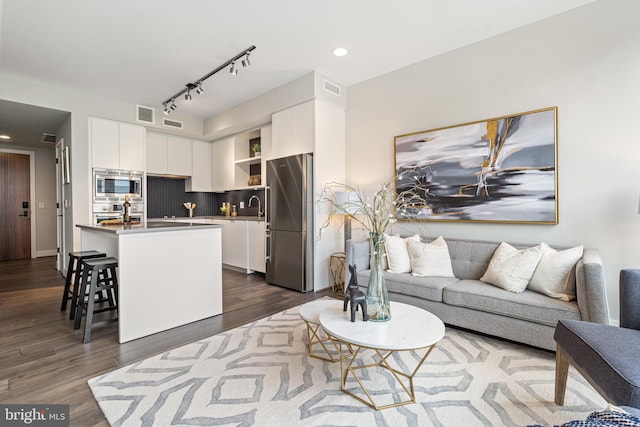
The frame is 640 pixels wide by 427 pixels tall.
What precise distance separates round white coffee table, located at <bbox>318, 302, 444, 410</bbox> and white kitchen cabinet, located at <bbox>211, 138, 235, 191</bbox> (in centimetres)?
429

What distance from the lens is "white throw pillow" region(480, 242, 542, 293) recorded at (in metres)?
2.43

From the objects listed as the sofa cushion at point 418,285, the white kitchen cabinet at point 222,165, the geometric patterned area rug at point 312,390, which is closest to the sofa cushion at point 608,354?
the geometric patterned area rug at point 312,390

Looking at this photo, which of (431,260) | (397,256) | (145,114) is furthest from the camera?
(145,114)

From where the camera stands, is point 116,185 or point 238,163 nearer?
point 116,185

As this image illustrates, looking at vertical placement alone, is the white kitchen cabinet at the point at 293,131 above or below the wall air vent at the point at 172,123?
below

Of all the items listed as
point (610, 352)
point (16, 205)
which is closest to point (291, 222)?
point (610, 352)

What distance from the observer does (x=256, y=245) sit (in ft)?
15.5

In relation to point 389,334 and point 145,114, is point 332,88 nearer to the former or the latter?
point 145,114

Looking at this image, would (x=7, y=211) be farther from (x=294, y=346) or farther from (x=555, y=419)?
(x=555, y=419)

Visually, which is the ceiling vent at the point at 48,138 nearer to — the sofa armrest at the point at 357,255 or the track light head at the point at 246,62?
the track light head at the point at 246,62

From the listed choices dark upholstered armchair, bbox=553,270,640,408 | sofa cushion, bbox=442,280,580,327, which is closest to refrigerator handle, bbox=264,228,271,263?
sofa cushion, bbox=442,280,580,327

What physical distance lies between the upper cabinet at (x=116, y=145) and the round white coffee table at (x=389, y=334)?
447 centimetres

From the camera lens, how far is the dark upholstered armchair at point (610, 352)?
3.88 feet

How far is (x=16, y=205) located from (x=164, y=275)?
6298 millimetres
